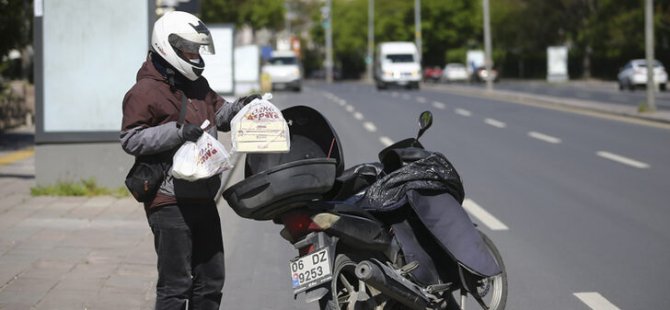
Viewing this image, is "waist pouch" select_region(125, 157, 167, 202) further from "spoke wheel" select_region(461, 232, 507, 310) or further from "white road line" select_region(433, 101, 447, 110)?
"white road line" select_region(433, 101, 447, 110)

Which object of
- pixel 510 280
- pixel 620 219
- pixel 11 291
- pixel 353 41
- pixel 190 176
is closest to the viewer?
pixel 190 176

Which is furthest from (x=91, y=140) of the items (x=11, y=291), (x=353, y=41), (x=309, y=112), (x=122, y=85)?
(x=353, y=41)

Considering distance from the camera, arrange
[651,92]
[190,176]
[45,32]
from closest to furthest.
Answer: [190,176] → [45,32] → [651,92]

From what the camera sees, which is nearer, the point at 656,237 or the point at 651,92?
the point at 656,237

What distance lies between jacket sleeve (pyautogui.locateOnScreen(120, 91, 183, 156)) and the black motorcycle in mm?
375

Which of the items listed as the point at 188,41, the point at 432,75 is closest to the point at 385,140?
the point at 188,41

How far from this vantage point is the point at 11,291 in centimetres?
721

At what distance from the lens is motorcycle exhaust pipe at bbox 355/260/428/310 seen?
5238 millimetres

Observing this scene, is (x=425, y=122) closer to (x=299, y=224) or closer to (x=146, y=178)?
(x=299, y=224)

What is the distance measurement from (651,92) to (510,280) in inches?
875

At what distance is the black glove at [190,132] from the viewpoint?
5012 mm

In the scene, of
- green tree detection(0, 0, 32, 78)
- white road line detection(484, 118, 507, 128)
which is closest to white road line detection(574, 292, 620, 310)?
green tree detection(0, 0, 32, 78)

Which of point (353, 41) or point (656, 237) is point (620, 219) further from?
point (353, 41)

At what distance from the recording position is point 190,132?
5.01 metres
